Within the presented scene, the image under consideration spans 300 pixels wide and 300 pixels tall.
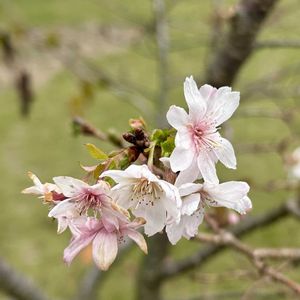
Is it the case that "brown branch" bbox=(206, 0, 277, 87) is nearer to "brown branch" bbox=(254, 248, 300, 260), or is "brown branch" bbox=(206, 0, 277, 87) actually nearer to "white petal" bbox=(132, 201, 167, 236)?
"brown branch" bbox=(254, 248, 300, 260)

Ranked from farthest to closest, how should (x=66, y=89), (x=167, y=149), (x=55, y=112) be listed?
1. (x=66, y=89)
2. (x=55, y=112)
3. (x=167, y=149)

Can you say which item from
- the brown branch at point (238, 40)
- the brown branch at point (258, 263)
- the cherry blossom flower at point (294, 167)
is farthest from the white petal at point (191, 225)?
the cherry blossom flower at point (294, 167)

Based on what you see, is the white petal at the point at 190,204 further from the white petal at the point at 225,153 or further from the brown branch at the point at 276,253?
the brown branch at the point at 276,253

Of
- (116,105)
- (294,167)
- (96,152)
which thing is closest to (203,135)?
(96,152)

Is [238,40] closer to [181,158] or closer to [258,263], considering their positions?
[258,263]

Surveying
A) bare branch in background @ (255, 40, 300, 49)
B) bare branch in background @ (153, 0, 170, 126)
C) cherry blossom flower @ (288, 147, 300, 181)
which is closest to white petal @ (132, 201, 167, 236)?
bare branch in background @ (255, 40, 300, 49)

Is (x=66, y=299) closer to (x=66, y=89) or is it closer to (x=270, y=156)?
(x=270, y=156)

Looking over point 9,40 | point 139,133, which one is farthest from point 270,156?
point 139,133
